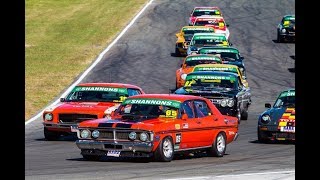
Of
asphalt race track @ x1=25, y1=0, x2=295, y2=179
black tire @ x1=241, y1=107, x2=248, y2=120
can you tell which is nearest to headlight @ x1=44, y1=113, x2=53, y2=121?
asphalt race track @ x1=25, y1=0, x2=295, y2=179

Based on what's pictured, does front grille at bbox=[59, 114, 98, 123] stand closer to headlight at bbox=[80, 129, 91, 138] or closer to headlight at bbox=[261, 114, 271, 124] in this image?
headlight at bbox=[261, 114, 271, 124]

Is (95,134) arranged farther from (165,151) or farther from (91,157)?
(165,151)

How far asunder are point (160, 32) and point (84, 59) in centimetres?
1015

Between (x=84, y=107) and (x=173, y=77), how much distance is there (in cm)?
1571

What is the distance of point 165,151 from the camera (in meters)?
14.1

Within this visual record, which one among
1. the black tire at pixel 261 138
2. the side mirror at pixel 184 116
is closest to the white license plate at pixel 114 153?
the side mirror at pixel 184 116

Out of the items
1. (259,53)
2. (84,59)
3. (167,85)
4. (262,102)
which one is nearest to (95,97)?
(262,102)

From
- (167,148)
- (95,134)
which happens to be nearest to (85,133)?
(95,134)

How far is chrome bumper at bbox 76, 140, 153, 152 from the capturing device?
45.3ft

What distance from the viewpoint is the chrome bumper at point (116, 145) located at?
1382cm

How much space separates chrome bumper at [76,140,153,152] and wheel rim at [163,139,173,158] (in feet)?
1.03

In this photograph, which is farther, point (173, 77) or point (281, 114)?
point (173, 77)
